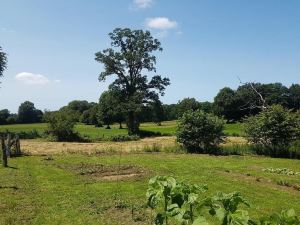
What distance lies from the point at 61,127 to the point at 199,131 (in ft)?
66.7

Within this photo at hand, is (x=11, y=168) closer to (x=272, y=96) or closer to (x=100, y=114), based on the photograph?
(x=100, y=114)

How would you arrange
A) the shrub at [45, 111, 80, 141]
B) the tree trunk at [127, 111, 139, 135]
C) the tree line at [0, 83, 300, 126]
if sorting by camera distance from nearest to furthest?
the shrub at [45, 111, 80, 141] < the tree trunk at [127, 111, 139, 135] < the tree line at [0, 83, 300, 126]

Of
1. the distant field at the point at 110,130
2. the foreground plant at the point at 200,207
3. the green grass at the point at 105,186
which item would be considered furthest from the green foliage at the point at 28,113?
the foreground plant at the point at 200,207

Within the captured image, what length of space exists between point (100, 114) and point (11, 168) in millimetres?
47048

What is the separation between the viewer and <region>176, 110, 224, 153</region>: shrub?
30938mm

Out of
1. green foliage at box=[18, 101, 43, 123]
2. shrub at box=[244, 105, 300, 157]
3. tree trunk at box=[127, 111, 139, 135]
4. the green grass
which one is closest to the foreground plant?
the green grass

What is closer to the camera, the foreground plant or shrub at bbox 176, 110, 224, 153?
the foreground plant

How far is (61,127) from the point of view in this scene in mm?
46156

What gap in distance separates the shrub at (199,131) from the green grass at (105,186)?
3.65 m

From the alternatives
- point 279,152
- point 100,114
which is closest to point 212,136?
point 279,152

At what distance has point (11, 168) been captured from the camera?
21781mm

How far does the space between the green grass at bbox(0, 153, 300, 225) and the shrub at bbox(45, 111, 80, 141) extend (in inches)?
750

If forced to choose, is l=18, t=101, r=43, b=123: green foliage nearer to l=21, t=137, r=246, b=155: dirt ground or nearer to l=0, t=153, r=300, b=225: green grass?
l=21, t=137, r=246, b=155: dirt ground

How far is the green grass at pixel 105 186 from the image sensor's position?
12.2 metres
